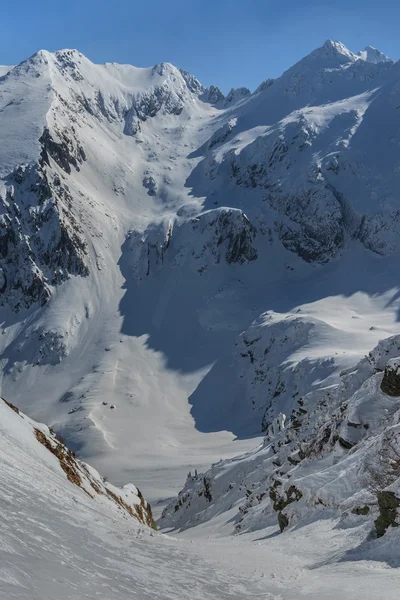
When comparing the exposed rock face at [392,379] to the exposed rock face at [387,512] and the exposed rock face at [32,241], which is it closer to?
the exposed rock face at [387,512]

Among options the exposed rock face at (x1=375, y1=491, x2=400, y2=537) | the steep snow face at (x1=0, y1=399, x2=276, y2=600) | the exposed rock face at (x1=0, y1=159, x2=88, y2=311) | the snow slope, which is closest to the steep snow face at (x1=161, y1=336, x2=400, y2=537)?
the exposed rock face at (x1=375, y1=491, x2=400, y2=537)

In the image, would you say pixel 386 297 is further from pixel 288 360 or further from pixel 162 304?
pixel 162 304

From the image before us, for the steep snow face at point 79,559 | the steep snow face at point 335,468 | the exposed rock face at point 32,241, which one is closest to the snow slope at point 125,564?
the steep snow face at point 79,559

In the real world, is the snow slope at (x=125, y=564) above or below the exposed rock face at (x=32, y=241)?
below

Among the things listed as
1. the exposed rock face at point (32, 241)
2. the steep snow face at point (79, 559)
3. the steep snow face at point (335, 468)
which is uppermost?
the exposed rock face at point (32, 241)

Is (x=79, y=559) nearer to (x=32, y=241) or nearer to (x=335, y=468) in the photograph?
(x=335, y=468)

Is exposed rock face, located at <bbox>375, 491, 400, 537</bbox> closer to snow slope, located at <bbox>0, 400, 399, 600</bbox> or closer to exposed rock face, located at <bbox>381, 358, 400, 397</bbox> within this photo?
snow slope, located at <bbox>0, 400, 399, 600</bbox>
